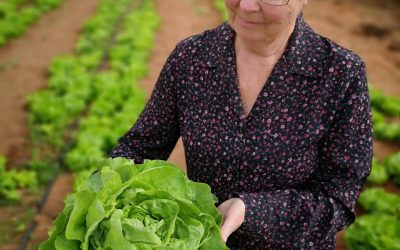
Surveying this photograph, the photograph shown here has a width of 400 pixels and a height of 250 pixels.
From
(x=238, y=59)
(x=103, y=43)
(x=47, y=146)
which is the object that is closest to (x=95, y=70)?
(x=103, y=43)

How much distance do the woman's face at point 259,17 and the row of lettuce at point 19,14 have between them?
Answer: 7.27m

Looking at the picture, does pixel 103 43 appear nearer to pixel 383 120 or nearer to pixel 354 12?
pixel 383 120

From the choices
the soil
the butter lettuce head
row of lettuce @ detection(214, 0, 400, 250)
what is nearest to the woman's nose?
the butter lettuce head

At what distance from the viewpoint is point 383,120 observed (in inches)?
247

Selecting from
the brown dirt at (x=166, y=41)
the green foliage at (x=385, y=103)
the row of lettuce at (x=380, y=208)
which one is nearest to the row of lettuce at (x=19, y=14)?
the brown dirt at (x=166, y=41)

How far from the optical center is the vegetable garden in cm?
163

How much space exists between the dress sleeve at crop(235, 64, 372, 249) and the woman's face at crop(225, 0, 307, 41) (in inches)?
13.9

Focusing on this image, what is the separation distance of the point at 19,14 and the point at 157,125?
833 cm

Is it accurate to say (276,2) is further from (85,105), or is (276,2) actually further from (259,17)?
(85,105)

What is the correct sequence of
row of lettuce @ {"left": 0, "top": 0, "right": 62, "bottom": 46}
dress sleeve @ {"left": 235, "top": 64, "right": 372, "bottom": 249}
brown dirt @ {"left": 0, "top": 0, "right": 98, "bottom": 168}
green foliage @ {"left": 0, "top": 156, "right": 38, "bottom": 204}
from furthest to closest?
row of lettuce @ {"left": 0, "top": 0, "right": 62, "bottom": 46} → brown dirt @ {"left": 0, "top": 0, "right": 98, "bottom": 168} → green foliage @ {"left": 0, "top": 156, "right": 38, "bottom": 204} → dress sleeve @ {"left": 235, "top": 64, "right": 372, "bottom": 249}

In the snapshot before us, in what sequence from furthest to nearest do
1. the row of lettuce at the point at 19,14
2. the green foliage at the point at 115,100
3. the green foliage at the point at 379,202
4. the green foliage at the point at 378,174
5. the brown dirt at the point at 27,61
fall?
the row of lettuce at the point at 19,14 → the brown dirt at the point at 27,61 → the green foliage at the point at 115,100 → the green foliage at the point at 378,174 → the green foliage at the point at 379,202

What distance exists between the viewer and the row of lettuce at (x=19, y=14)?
8.73m

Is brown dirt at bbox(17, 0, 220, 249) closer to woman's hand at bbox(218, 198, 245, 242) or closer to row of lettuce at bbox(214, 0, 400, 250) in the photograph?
row of lettuce at bbox(214, 0, 400, 250)

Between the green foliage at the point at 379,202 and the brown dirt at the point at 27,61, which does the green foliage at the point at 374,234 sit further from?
the brown dirt at the point at 27,61
